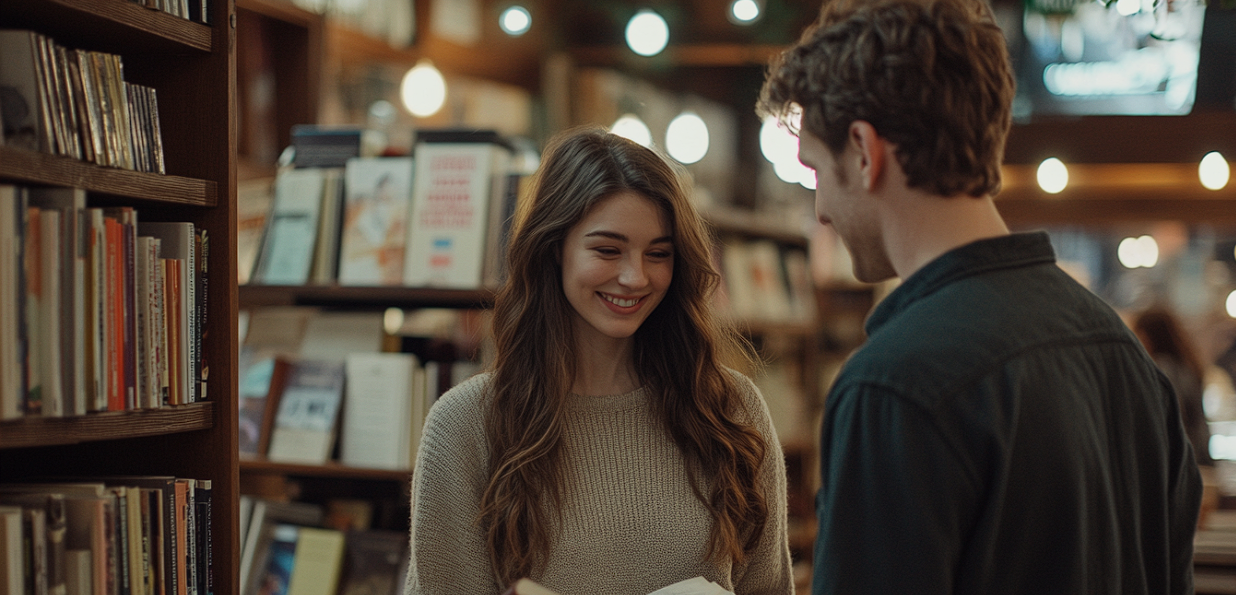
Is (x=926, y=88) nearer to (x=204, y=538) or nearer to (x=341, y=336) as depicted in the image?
(x=204, y=538)

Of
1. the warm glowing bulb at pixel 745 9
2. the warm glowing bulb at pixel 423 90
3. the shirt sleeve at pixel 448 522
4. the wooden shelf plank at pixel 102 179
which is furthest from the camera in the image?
the warm glowing bulb at pixel 423 90

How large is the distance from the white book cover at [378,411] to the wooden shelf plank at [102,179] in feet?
4.15

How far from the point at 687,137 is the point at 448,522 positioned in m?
4.00

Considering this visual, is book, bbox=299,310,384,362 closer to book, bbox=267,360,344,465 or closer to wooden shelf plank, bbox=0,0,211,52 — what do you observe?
book, bbox=267,360,344,465

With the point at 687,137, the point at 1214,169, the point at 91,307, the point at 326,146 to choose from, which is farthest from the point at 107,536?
the point at 1214,169

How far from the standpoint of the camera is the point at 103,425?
130 centimetres

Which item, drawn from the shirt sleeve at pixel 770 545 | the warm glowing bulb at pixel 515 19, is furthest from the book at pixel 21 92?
the warm glowing bulb at pixel 515 19

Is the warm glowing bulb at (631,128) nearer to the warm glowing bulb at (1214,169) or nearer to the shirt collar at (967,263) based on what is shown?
the warm glowing bulb at (1214,169)

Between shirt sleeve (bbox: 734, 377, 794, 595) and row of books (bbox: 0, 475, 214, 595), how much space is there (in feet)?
2.85

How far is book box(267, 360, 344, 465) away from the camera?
8.95 feet

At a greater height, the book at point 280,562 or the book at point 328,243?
the book at point 328,243

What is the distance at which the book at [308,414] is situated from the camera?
2729 mm

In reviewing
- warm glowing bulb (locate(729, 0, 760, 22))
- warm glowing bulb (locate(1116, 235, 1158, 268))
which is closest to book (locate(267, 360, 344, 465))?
warm glowing bulb (locate(729, 0, 760, 22))

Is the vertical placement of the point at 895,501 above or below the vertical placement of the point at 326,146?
below
